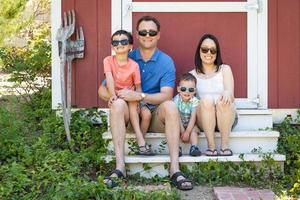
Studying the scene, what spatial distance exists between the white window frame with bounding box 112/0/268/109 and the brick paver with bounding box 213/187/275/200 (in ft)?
4.16

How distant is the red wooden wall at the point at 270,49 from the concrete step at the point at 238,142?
720 millimetres

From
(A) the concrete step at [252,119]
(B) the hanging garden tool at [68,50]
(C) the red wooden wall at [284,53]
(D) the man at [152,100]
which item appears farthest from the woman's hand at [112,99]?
(C) the red wooden wall at [284,53]

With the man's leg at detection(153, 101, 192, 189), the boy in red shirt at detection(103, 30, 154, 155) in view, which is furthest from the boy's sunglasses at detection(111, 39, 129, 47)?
the man's leg at detection(153, 101, 192, 189)

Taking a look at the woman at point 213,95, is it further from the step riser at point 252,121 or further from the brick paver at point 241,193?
the brick paver at point 241,193

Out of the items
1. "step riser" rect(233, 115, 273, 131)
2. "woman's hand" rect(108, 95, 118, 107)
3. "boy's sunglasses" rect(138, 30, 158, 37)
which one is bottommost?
"step riser" rect(233, 115, 273, 131)

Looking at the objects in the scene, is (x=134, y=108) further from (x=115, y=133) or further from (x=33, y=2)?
(x=33, y=2)

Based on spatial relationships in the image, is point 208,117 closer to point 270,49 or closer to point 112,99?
point 112,99

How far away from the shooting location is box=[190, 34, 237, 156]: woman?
4.28 metres

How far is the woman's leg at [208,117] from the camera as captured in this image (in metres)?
4.27

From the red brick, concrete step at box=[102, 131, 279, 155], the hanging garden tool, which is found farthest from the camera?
the hanging garden tool

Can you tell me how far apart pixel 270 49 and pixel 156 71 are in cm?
123

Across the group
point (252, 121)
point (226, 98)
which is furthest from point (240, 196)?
point (252, 121)

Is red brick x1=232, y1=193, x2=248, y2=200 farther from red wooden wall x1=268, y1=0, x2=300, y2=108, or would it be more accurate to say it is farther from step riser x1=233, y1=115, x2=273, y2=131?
red wooden wall x1=268, y1=0, x2=300, y2=108

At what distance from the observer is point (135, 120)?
4.25 metres
